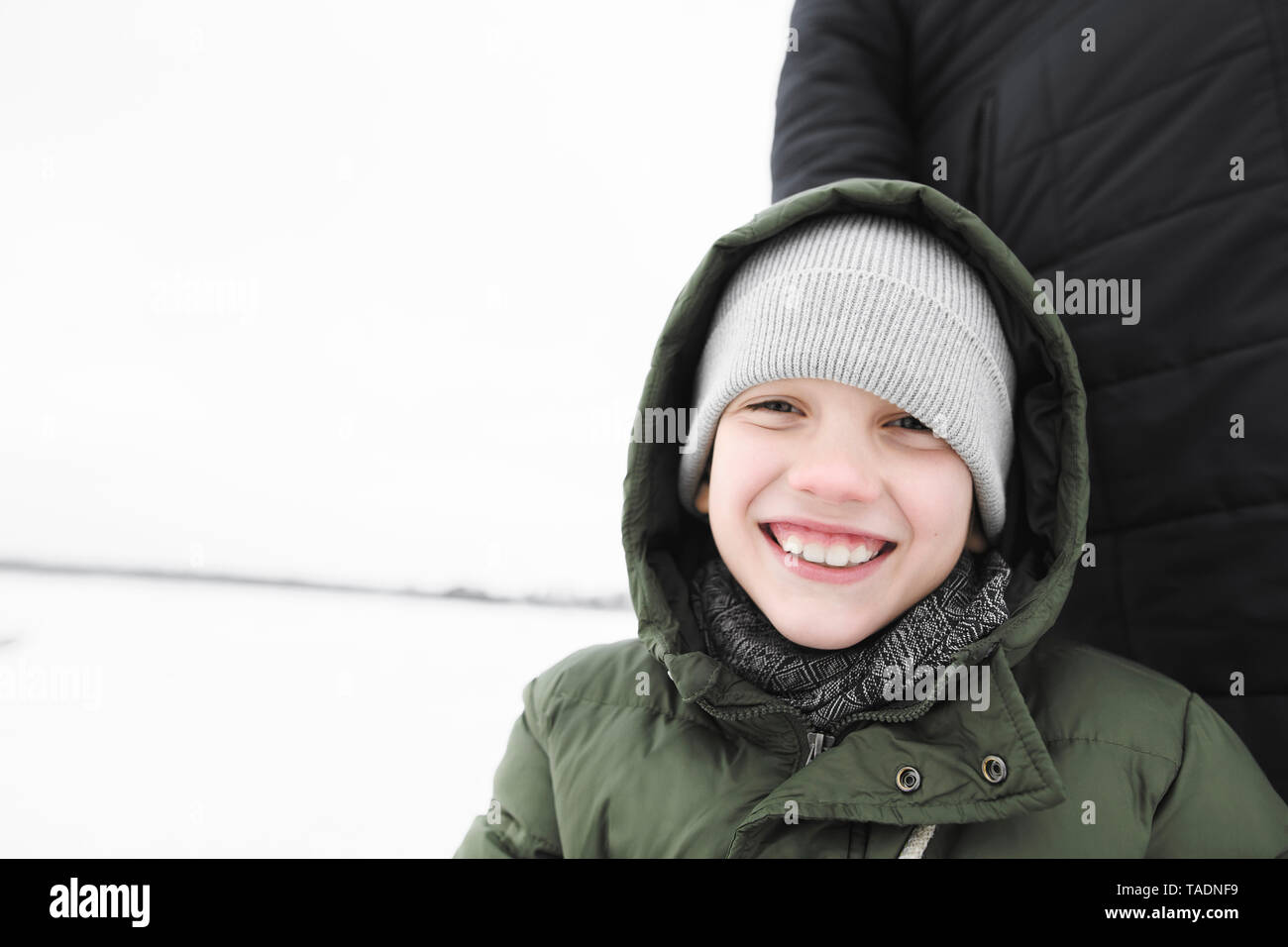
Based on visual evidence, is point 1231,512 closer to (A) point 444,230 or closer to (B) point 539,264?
(B) point 539,264

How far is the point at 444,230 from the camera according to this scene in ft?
7.41

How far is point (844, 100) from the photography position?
3.29ft

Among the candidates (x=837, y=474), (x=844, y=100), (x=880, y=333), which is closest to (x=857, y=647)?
(x=837, y=474)

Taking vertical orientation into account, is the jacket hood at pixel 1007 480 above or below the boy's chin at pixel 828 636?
above

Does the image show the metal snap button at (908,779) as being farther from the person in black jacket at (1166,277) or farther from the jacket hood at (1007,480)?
the person in black jacket at (1166,277)

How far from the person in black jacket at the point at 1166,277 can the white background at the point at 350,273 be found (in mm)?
1347

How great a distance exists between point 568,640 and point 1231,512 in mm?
1447

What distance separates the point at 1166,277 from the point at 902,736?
479mm

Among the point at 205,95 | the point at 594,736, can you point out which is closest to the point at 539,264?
the point at 205,95

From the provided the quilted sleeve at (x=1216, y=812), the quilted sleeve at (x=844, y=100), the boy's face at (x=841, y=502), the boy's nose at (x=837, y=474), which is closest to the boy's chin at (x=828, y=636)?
the boy's face at (x=841, y=502)

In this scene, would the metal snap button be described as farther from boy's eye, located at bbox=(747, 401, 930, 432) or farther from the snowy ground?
the snowy ground

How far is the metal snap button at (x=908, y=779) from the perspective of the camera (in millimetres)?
639
